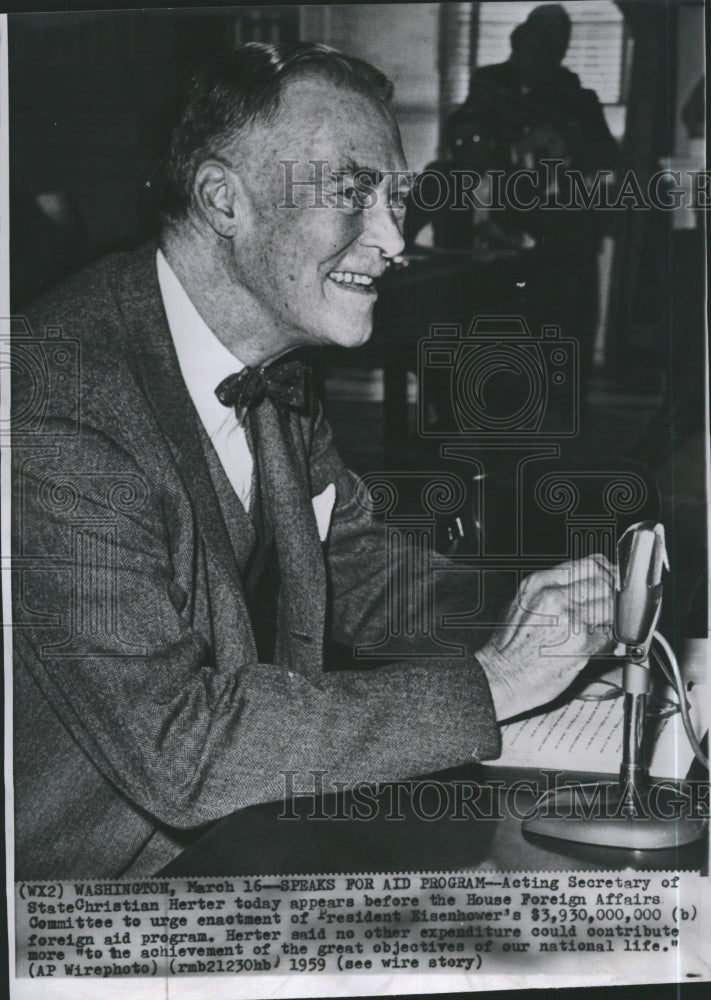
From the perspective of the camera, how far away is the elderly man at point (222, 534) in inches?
72.1

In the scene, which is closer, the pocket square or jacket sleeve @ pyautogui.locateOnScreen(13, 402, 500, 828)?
jacket sleeve @ pyautogui.locateOnScreen(13, 402, 500, 828)

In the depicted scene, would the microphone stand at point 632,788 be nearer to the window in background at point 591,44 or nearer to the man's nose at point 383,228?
the man's nose at point 383,228

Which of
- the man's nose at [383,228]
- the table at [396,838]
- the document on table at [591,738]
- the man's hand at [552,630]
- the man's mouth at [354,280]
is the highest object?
the man's nose at [383,228]

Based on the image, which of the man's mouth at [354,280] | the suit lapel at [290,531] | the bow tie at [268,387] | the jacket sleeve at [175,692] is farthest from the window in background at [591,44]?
the jacket sleeve at [175,692]

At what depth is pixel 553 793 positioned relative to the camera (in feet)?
6.20

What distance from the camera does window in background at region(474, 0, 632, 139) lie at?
1.92m

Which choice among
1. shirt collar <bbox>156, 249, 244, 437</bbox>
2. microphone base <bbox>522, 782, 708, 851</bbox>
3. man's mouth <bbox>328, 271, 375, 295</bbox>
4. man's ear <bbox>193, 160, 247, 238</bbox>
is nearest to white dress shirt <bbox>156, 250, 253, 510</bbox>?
shirt collar <bbox>156, 249, 244, 437</bbox>

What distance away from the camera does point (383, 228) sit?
6.24 feet

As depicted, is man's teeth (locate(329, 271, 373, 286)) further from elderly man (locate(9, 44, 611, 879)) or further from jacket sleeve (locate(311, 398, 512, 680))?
jacket sleeve (locate(311, 398, 512, 680))

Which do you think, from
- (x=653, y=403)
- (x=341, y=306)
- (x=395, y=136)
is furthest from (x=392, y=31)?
(x=653, y=403)

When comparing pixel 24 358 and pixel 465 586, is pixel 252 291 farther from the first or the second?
pixel 465 586

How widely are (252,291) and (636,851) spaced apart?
1.21 meters

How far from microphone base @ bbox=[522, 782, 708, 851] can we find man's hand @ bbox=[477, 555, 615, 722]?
0.19 meters

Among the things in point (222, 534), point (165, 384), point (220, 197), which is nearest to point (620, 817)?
point (222, 534)
